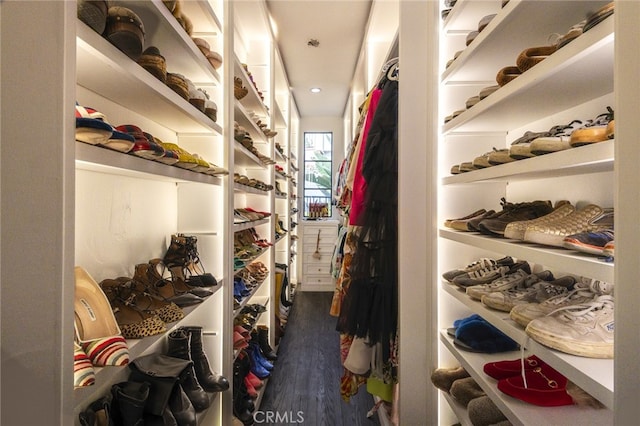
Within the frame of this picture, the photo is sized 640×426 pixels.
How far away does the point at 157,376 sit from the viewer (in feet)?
3.58

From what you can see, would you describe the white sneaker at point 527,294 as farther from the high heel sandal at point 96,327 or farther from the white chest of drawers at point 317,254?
the white chest of drawers at point 317,254

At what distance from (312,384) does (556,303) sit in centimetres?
187

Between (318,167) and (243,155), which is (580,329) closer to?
(243,155)

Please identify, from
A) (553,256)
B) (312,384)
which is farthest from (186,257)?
(312,384)

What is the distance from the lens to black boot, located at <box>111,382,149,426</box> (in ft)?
3.16

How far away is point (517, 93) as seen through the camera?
38.1 inches

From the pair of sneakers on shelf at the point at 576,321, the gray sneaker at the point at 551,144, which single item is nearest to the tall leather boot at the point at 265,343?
the pair of sneakers on shelf at the point at 576,321

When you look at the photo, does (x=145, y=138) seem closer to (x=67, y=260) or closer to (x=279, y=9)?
(x=67, y=260)

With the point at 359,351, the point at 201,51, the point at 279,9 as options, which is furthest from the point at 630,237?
the point at 279,9

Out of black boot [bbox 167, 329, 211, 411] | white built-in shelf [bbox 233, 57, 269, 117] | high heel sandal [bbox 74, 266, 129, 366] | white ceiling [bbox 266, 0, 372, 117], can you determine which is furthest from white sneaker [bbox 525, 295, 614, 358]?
white ceiling [bbox 266, 0, 372, 117]

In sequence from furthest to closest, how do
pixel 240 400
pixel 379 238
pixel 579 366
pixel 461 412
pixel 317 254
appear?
1. pixel 317 254
2. pixel 240 400
3. pixel 379 238
4. pixel 461 412
5. pixel 579 366

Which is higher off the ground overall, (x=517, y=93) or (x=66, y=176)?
(x=517, y=93)

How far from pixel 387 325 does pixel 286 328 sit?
7.24 ft

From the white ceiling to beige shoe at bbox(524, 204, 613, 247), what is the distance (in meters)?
2.15
